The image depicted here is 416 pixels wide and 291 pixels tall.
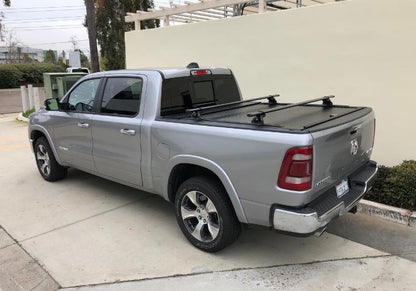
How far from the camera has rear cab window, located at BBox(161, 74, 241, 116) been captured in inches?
158

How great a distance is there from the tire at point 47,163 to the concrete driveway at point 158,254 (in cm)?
72

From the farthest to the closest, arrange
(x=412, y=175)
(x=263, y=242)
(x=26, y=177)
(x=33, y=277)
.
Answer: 1. (x=26, y=177)
2. (x=412, y=175)
3. (x=263, y=242)
4. (x=33, y=277)

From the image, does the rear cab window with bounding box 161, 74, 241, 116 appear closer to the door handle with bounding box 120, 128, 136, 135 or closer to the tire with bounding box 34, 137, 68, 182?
the door handle with bounding box 120, 128, 136, 135

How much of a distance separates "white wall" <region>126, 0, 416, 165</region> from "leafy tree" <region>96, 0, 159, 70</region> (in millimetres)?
16175

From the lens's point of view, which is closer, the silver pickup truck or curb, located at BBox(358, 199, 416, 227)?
the silver pickup truck

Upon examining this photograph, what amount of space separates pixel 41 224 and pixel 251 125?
9.52ft

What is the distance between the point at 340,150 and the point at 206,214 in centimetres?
138

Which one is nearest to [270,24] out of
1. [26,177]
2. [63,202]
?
[63,202]

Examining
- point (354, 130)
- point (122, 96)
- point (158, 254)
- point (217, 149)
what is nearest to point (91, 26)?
point (122, 96)

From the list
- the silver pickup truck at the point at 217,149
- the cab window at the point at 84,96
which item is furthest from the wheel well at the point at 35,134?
the cab window at the point at 84,96

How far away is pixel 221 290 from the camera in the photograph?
10.1ft

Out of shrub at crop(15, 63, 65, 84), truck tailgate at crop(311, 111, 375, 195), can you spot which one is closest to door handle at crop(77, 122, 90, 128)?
truck tailgate at crop(311, 111, 375, 195)

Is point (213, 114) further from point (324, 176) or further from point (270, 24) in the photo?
point (270, 24)

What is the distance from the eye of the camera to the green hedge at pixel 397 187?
423 cm
